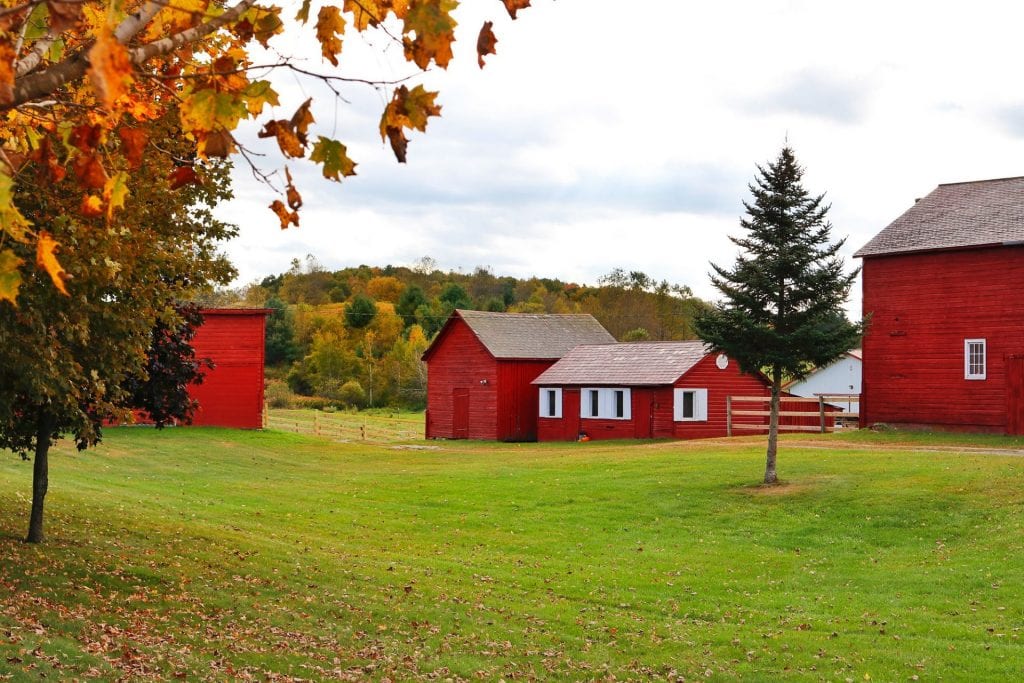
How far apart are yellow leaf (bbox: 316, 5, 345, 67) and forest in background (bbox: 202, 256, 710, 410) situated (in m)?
76.9

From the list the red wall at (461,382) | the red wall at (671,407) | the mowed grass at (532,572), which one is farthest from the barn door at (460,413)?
the mowed grass at (532,572)

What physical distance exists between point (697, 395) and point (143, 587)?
34713 mm

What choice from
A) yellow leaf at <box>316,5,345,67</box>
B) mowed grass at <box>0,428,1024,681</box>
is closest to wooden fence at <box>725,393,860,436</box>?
mowed grass at <box>0,428,1024,681</box>

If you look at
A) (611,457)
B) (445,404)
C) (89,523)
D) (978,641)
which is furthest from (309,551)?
(445,404)

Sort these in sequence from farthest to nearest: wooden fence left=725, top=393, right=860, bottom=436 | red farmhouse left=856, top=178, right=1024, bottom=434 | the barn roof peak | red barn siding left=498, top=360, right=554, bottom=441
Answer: the barn roof peak → red barn siding left=498, top=360, right=554, bottom=441 → wooden fence left=725, top=393, right=860, bottom=436 → red farmhouse left=856, top=178, right=1024, bottom=434

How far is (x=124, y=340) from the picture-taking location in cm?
1523

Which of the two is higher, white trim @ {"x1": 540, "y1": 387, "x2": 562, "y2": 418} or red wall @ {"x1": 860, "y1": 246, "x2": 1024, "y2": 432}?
red wall @ {"x1": 860, "y1": 246, "x2": 1024, "y2": 432}

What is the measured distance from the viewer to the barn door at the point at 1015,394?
3491 cm

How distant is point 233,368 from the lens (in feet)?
161

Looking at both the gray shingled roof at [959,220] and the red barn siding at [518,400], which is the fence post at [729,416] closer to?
the gray shingled roof at [959,220]

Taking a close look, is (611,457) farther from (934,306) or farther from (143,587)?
(143,587)

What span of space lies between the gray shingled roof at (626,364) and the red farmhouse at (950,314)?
1038cm

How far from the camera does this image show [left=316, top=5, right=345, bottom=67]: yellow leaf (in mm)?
6160

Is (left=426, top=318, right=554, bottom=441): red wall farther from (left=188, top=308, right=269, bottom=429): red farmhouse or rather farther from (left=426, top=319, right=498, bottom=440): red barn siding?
(left=188, top=308, right=269, bottom=429): red farmhouse
